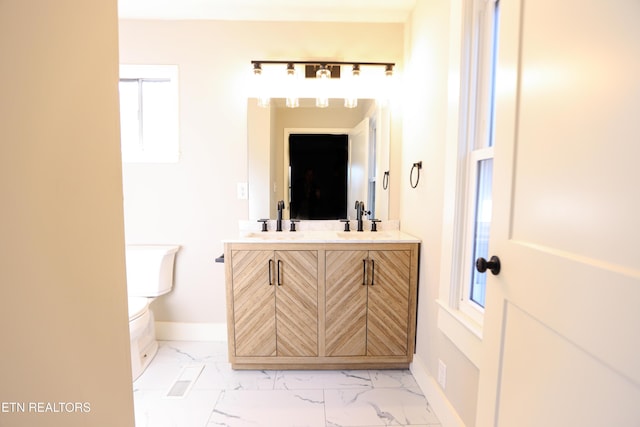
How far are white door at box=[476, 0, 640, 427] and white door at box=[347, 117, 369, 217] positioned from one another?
138 centimetres

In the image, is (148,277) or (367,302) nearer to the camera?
(367,302)

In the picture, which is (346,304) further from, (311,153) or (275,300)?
(311,153)

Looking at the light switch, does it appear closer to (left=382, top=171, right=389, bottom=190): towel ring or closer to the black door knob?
(left=382, top=171, right=389, bottom=190): towel ring

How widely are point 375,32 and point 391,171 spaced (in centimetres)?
108

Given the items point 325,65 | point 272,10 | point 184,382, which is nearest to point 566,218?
point 325,65

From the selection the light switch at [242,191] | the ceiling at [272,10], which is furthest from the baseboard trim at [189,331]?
the ceiling at [272,10]

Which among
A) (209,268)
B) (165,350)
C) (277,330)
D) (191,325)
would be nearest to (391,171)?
(277,330)

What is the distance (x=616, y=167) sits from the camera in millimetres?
550

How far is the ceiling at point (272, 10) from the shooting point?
202 centimetres

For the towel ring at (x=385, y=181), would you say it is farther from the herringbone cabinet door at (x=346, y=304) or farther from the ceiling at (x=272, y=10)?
the ceiling at (x=272, y=10)

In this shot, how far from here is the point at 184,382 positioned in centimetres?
183

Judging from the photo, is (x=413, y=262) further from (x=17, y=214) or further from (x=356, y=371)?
(x=17, y=214)

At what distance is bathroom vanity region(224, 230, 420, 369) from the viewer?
1838 millimetres

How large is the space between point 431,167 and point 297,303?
1202mm
